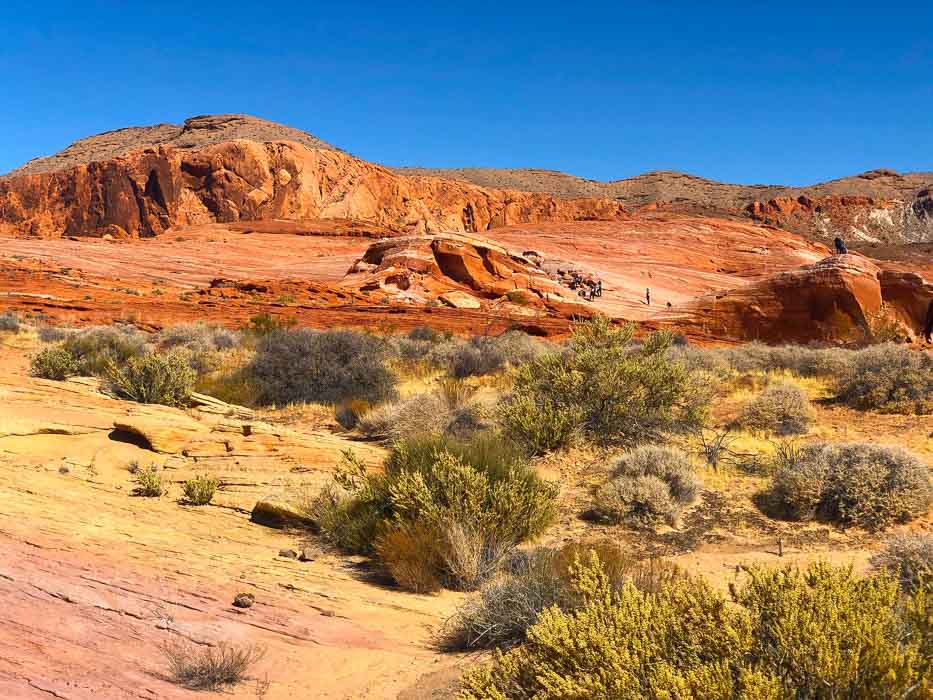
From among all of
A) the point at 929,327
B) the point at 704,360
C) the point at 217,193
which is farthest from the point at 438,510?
the point at 217,193

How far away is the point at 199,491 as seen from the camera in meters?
6.34

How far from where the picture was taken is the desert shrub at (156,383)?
9719 mm

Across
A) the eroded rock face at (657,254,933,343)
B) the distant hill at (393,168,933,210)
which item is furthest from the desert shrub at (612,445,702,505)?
the distant hill at (393,168,933,210)

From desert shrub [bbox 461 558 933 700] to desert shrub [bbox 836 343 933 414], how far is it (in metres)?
9.11

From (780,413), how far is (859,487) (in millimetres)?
3521

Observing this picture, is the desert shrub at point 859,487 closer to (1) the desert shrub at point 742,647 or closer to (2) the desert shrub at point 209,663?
(1) the desert shrub at point 742,647

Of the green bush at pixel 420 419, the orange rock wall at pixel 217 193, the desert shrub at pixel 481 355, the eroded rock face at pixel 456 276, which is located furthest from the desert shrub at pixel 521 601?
the orange rock wall at pixel 217 193

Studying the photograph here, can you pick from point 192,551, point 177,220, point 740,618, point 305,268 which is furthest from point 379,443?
point 177,220

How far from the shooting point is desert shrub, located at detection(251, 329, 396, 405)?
37.4 feet

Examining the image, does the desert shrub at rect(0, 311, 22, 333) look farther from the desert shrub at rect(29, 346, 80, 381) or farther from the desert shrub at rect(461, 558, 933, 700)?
the desert shrub at rect(461, 558, 933, 700)

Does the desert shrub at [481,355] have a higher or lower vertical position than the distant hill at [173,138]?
lower

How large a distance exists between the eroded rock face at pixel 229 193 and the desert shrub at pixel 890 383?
45054mm

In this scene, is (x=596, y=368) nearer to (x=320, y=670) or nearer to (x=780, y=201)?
(x=320, y=670)

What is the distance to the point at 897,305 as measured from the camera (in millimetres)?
21031
